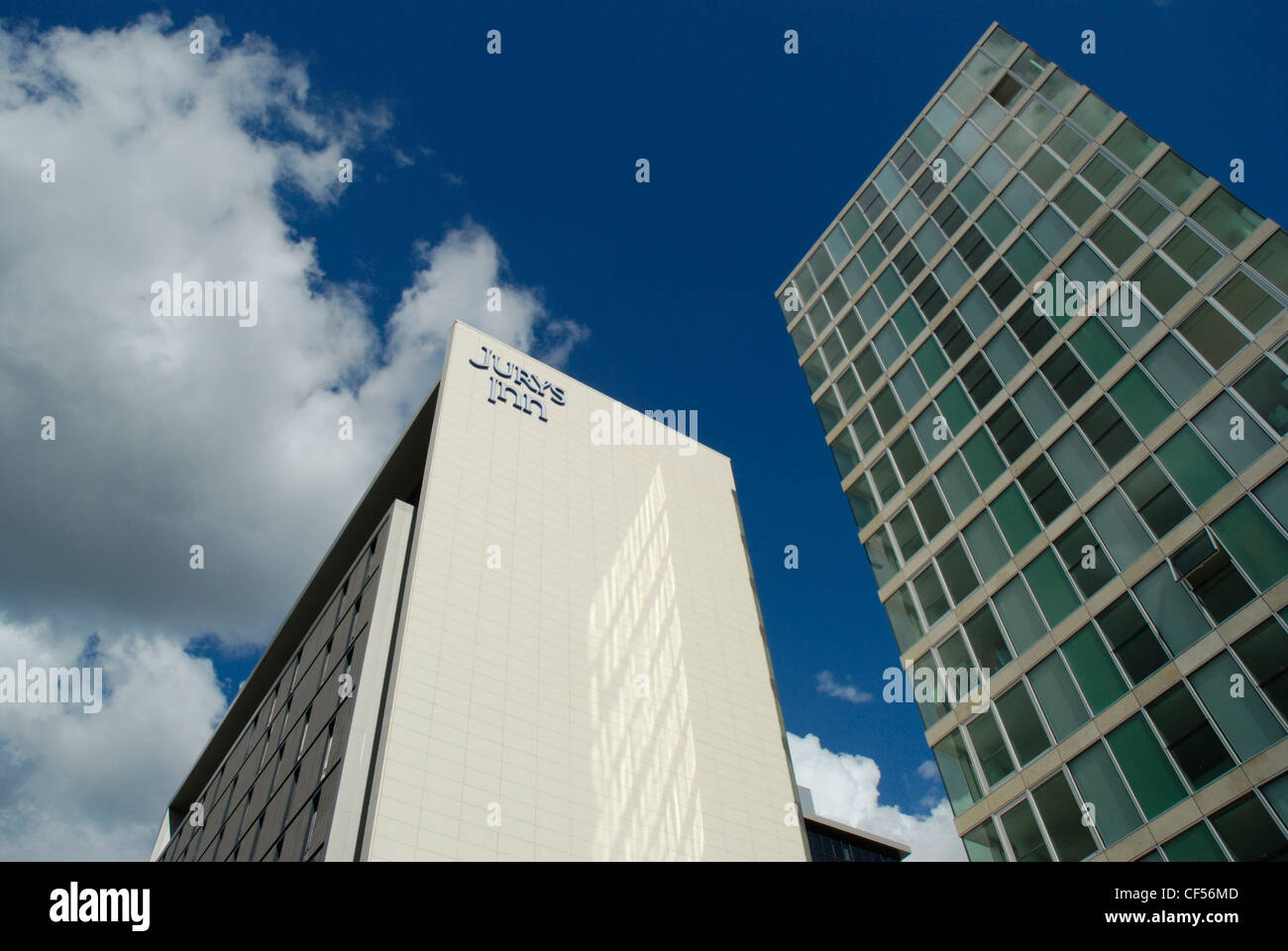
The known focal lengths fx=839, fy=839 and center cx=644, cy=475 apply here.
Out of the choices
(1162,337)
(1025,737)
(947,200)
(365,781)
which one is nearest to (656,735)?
(365,781)

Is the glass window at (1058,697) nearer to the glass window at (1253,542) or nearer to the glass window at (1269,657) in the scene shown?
the glass window at (1269,657)

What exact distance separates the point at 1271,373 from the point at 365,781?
90.3 feet

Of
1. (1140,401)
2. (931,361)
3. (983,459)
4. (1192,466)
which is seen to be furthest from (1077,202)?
(1192,466)

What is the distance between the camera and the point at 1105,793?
19141mm

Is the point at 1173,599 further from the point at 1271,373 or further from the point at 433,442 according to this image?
the point at 433,442

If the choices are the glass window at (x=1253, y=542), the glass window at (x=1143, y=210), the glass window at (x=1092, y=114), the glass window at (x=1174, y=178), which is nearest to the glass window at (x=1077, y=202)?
the glass window at (x=1143, y=210)

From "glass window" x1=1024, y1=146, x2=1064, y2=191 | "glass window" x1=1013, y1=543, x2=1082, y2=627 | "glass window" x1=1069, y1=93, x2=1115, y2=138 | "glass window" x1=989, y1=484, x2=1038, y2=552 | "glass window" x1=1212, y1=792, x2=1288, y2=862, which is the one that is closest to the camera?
"glass window" x1=1212, y1=792, x2=1288, y2=862

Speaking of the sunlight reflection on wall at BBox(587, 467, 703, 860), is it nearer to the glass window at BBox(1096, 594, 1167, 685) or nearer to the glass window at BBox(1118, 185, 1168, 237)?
the glass window at BBox(1096, 594, 1167, 685)

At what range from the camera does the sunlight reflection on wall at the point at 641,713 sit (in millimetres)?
29188

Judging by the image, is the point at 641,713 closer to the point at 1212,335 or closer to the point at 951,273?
the point at 951,273

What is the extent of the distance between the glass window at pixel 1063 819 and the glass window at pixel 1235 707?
382 cm

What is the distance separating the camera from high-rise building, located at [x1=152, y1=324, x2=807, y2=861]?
87.8 ft

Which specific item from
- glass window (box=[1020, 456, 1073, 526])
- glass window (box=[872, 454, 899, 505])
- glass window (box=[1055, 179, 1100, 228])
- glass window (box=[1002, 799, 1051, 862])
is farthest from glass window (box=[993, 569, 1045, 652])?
glass window (box=[1055, 179, 1100, 228])

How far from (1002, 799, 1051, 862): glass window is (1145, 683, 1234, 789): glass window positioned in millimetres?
3802
